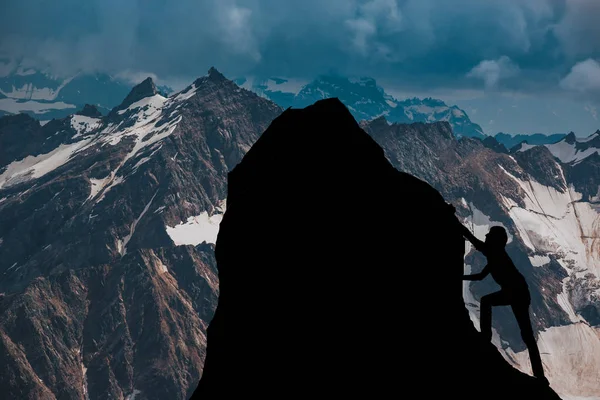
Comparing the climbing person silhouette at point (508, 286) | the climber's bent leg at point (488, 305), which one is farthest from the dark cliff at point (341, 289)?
the climbing person silhouette at point (508, 286)

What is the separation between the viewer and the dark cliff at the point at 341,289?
1881 centimetres

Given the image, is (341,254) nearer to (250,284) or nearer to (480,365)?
(250,284)

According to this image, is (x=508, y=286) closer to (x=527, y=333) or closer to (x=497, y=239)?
(x=497, y=239)

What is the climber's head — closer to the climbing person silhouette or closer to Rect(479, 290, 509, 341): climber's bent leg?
the climbing person silhouette

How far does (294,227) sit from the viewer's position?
20594mm

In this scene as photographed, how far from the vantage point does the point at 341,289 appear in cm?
1938

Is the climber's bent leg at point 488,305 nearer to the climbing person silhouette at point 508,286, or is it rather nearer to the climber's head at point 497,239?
the climbing person silhouette at point 508,286

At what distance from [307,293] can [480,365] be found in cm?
556

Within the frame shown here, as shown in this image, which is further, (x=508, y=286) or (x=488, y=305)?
(x=488, y=305)

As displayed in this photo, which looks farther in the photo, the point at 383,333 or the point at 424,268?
the point at 424,268

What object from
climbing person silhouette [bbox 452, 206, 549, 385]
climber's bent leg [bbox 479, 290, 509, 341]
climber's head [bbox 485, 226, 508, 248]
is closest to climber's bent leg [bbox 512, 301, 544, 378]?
climbing person silhouette [bbox 452, 206, 549, 385]

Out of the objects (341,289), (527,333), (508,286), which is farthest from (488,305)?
(341,289)

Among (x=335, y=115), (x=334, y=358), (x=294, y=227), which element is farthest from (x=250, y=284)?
(x=335, y=115)

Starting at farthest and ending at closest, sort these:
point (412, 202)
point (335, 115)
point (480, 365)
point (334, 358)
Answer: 1. point (335, 115)
2. point (412, 202)
3. point (480, 365)
4. point (334, 358)
